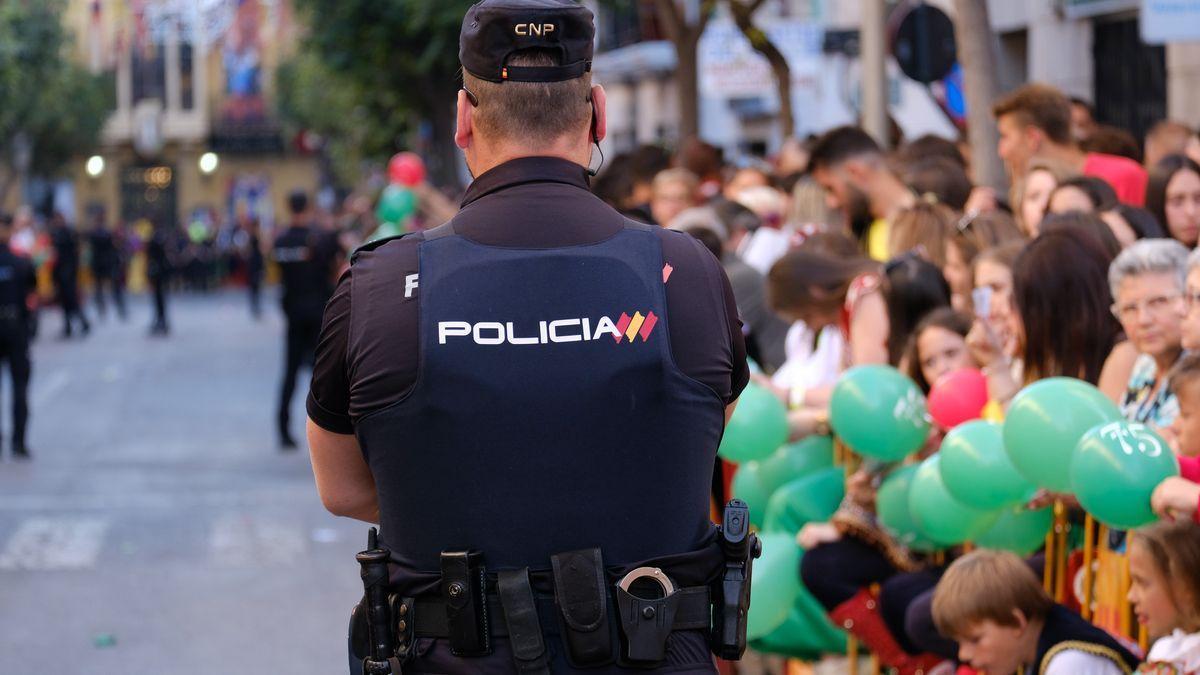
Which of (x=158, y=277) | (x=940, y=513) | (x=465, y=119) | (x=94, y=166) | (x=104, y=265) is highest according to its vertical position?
(x=465, y=119)

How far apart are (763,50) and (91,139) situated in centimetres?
4735

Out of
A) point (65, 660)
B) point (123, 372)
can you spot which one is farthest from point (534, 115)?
point (123, 372)

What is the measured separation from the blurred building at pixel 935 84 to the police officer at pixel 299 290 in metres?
4.93

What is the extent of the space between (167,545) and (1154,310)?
23.8 feet

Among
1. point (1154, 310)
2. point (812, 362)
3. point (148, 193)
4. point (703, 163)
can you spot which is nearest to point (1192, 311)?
point (1154, 310)

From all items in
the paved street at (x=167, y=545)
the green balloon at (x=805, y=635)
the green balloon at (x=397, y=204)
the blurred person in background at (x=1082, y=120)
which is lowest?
the paved street at (x=167, y=545)

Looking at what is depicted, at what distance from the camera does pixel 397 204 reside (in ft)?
51.7

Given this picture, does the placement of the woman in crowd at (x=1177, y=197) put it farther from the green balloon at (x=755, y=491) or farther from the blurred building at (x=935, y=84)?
the green balloon at (x=755, y=491)

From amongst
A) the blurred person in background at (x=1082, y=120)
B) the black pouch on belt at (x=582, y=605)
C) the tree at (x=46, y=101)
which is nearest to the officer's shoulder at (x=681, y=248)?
the black pouch on belt at (x=582, y=605)

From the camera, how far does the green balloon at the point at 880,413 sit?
6344 mm

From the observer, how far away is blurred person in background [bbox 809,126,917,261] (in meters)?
9.02

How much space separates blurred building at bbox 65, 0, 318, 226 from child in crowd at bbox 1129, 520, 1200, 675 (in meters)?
65.0

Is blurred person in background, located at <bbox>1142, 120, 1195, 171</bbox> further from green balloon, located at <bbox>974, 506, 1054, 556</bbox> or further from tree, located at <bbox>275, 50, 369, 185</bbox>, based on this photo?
tree, located at <bbox>275, 50, 369, 185</bbox>

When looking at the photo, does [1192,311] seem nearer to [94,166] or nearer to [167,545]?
[167,545]
